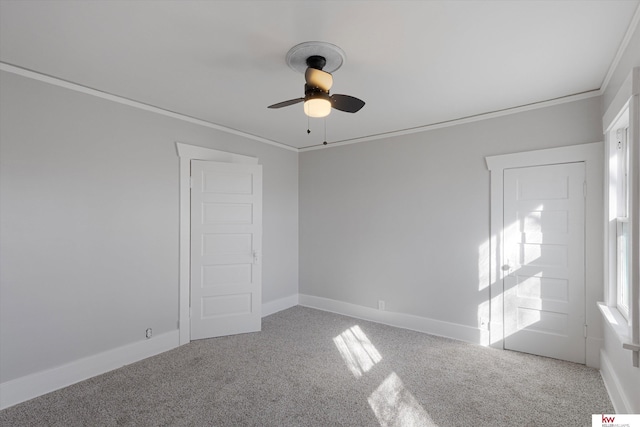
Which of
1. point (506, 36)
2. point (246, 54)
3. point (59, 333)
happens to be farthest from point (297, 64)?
point (59, 333)

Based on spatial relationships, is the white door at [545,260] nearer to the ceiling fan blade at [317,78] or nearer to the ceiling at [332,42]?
the ceiling at [332,42]

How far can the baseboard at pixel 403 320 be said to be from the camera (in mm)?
3561

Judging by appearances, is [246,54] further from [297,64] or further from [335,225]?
[335,225]

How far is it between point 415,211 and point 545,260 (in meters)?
1.47

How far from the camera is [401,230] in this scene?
4.13m

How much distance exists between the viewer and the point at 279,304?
4770 millimetres

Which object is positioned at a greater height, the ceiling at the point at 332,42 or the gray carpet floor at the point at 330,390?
the ceiling at the point at 332,42

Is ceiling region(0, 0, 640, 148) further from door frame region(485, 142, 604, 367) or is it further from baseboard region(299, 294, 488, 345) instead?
baseboard region(299, 294, 488, 345)

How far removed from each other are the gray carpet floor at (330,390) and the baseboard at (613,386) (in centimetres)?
6

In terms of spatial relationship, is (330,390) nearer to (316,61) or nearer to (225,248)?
(225,248)

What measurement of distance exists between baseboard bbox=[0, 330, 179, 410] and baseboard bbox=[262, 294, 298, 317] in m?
1.36

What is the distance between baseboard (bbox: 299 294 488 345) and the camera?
3.56 meters

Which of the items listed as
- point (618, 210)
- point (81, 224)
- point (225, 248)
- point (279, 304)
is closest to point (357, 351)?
point (279, 304)

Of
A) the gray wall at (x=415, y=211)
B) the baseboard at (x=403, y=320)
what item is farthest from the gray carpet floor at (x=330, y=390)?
the gray wall at (x=415, y=211)
